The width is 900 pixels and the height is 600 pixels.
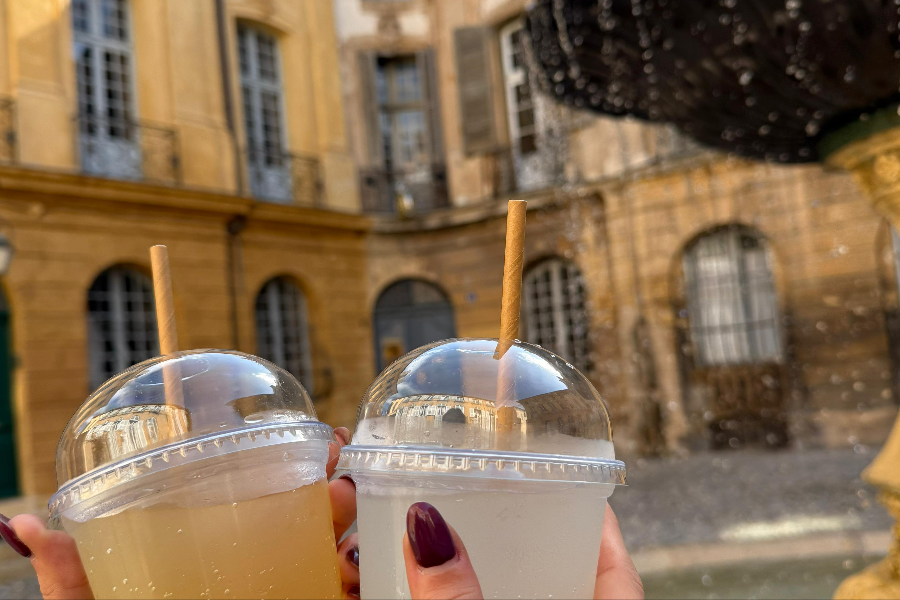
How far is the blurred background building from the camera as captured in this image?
327 inches

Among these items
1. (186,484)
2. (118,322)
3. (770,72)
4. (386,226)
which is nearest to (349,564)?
(186,484)

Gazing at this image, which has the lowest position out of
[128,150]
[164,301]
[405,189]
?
[164,301]

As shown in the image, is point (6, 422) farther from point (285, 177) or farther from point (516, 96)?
point (516, 96)

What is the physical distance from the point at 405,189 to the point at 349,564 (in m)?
11.4

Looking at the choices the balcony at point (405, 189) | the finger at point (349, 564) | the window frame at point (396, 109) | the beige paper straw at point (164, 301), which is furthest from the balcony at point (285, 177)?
the beige paper straw at point (164, 301)

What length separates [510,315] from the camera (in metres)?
0.81

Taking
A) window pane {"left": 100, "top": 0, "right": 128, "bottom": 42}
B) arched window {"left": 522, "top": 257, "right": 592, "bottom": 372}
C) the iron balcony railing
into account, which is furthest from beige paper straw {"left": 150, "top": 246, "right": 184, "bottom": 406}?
arched window {"left": 522, "top": 257, "right": 592, "bottom": 372}

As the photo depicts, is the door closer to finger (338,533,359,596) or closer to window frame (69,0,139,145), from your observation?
window frame (69,0,139,145)

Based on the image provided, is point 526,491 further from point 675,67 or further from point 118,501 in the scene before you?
point 675,67

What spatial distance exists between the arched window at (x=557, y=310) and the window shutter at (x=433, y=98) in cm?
245

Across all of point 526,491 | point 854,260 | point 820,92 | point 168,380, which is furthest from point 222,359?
point 854,260

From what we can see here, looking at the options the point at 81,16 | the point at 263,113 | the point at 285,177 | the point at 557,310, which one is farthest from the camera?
the point at 557,310

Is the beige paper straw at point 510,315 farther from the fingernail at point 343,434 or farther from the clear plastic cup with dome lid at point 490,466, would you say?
the fingernail at point 343,434

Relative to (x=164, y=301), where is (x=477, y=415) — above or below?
below
